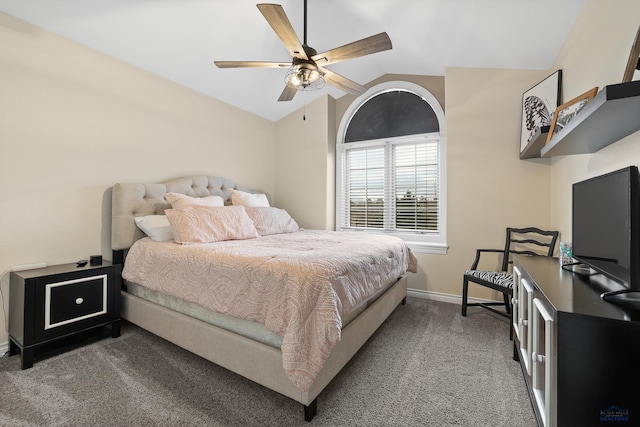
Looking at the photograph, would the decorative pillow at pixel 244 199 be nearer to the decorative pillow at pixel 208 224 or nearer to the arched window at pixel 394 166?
the decorative pillow at pixel 208 224

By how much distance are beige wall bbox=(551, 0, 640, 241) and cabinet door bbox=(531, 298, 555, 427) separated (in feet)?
3.06

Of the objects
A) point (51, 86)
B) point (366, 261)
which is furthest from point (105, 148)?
point (366, 261)

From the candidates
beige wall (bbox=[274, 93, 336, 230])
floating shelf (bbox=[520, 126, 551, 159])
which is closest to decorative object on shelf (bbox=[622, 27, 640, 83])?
floating shelf (bbox=[520, 126, 551, 159])

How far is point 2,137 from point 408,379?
130 inches

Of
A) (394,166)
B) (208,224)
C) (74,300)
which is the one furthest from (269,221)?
(394,166)

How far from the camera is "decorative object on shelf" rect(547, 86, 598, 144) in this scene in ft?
5.90

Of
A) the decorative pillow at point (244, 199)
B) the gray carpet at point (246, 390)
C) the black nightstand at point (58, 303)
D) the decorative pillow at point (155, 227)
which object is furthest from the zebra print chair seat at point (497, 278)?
the black nightstand at point (58, 303)

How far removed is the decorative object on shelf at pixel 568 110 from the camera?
180 centimetres

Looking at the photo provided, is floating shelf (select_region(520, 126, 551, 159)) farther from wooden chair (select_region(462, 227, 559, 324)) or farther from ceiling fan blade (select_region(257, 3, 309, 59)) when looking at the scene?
ceiling fan blade (select_region(257, 3, 309, 59))

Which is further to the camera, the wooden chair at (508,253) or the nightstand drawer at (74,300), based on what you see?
the wooden chair at (508,253)

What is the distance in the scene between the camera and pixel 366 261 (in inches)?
79.0

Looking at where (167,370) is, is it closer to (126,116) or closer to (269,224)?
(269,224)

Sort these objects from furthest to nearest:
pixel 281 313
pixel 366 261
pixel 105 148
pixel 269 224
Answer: pixel 269 224
pixel 105 148
pixel 366 261
pixel 281 313

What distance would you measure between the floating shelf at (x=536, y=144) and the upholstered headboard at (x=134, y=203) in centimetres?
335
